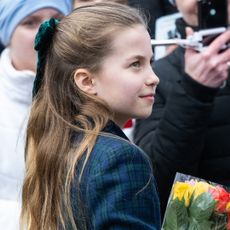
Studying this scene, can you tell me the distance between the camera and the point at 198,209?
1.86 m

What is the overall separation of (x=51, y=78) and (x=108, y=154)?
0.36 metres

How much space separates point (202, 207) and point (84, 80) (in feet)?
1.51

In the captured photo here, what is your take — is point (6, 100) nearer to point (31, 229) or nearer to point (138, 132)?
point (138, 132)

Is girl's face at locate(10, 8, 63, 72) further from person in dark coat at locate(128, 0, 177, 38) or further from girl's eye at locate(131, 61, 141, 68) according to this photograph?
girl's eye at locate(131, 61, 141, 68)

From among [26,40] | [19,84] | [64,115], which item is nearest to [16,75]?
[19,84]

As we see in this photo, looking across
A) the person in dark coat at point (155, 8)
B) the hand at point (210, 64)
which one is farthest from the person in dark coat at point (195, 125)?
the person in dark coat at point (155, 8)

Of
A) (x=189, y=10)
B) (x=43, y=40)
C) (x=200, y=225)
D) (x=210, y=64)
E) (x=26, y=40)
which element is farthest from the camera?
(x=26, y=40)

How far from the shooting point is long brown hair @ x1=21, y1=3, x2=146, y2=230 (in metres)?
1.84

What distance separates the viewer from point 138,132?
9.45 ft

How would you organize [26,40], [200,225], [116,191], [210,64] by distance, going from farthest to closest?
1. [26,40]
2. [210,64]
3. [200,225]
4. [116,191]

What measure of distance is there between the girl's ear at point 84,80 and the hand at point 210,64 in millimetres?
759

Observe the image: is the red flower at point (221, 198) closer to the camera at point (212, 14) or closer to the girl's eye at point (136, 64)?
the girl's eye at point (136, 64)

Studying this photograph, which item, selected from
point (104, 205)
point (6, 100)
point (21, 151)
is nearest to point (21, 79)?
point (6, 100)

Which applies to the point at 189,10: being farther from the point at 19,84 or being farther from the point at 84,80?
the point at 84,80
